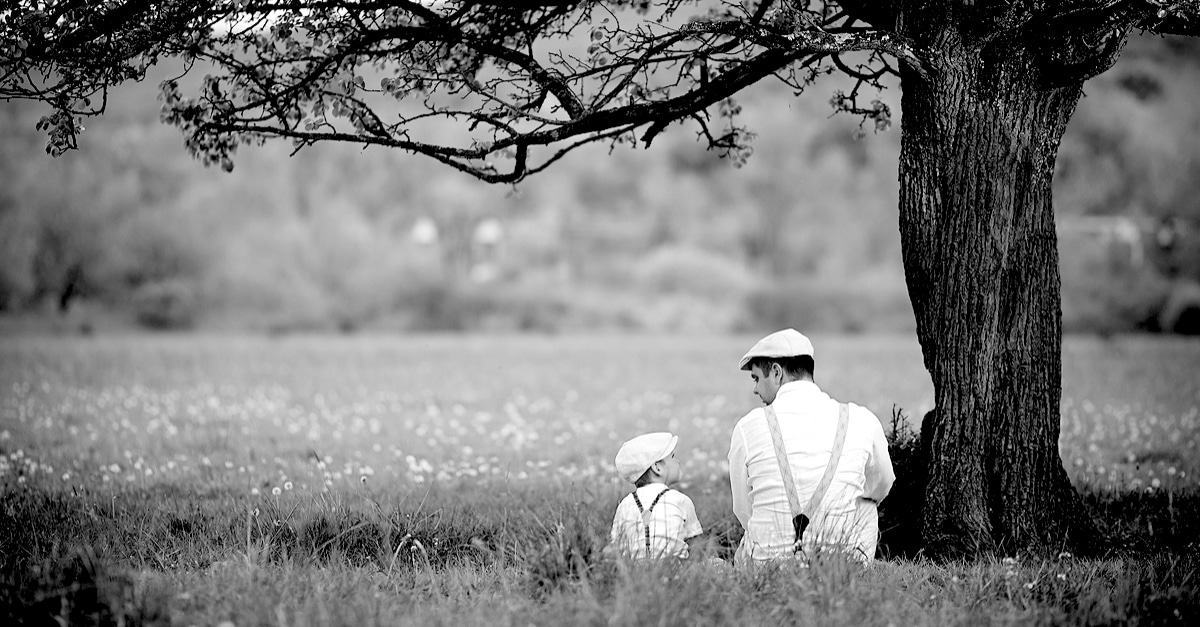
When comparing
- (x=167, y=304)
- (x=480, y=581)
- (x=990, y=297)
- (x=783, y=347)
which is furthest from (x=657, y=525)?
(x=167, y=304)

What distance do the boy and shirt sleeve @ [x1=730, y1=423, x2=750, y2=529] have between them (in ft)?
0.86

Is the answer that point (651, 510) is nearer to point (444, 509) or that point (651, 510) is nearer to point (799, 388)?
point (799, 388)

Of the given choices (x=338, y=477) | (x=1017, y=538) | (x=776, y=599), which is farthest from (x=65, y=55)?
(x=1017, y=538)

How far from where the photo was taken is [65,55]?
20.3 feet

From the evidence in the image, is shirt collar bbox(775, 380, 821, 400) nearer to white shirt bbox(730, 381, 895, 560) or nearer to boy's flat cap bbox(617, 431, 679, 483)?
white shirt bbox(730, 381, 895, 560)

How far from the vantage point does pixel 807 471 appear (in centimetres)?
500

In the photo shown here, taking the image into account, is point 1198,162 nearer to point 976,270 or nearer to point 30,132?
point 976,270

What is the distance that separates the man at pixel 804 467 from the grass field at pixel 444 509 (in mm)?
207

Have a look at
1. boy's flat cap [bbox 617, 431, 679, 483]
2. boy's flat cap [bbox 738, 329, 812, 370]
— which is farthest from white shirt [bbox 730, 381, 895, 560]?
boy's flat cap [bbox 617, 431, 679, 483]

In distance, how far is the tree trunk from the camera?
6.11m

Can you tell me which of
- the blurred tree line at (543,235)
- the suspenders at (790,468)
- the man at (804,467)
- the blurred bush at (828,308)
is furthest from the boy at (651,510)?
the blurred bush at (828,308)

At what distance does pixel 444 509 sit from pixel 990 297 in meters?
3.95

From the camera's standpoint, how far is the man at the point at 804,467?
16.4 ft

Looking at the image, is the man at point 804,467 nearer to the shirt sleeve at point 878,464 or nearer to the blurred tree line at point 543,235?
the shirt sleeve at point 878,464
